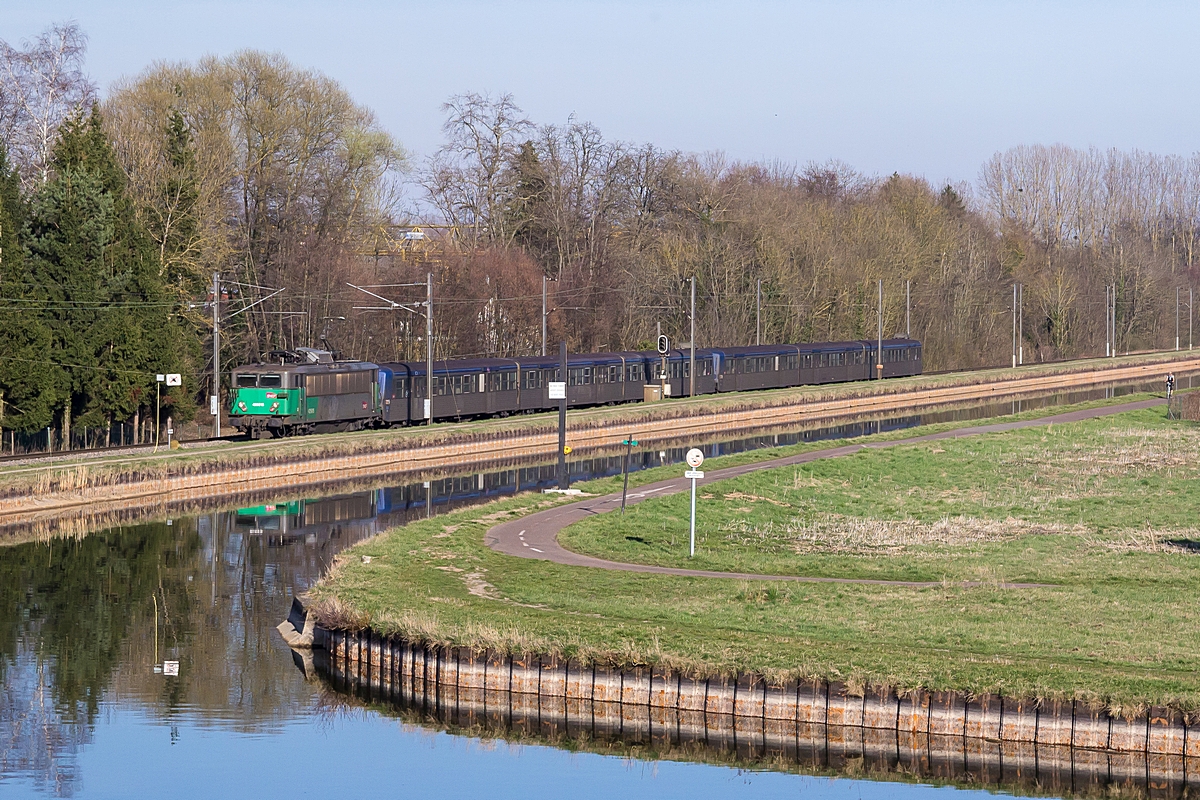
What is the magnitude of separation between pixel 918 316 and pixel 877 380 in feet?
85.9

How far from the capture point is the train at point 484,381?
66438 millimetres

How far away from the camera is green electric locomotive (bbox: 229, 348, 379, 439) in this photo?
65.8m

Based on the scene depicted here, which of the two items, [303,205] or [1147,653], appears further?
[303,205]

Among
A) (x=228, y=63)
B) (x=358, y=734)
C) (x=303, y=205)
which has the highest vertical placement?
(x=228, y=63)

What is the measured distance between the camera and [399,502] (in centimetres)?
5366

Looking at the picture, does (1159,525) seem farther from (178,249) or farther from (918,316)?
(918,316)

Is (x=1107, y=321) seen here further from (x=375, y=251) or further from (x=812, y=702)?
(x=812, y=702)

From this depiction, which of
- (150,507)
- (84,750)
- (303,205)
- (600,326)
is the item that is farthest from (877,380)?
(84,750)

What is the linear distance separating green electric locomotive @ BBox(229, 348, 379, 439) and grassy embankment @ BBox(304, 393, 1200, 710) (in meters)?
20.3

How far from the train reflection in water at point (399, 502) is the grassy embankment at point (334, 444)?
16.1 ft

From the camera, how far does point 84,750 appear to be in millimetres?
23797

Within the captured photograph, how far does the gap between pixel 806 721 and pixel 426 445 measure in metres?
45.9

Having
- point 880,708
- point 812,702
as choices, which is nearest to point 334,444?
point 812,702

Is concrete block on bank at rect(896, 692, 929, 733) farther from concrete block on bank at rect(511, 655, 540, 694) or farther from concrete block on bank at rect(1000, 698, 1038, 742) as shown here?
concrete block on bank at rect(511, 655, 540, 694)
